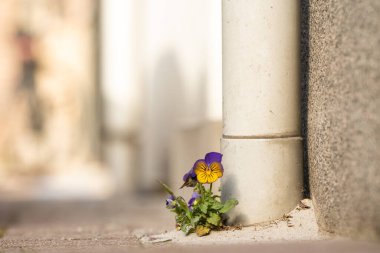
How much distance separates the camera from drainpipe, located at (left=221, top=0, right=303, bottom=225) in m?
2.57

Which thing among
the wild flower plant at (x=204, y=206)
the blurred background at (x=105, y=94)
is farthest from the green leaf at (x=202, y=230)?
the blurred background at (x=105, y=94)

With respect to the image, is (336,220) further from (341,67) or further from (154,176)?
(154,176)

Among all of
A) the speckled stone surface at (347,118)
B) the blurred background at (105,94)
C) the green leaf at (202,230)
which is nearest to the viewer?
the speckled stone surface at (347,118)

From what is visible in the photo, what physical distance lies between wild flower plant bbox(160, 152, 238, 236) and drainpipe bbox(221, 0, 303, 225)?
78mm

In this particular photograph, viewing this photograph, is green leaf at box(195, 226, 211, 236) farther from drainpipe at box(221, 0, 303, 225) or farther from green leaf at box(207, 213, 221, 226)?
drainpipe at box(221, 0, 303, 225)

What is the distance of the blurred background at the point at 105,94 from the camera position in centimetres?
579

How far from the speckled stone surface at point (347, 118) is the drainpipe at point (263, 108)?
9 cm

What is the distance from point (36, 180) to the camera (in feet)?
30.2

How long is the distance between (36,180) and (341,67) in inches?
293

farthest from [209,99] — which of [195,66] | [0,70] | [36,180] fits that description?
[0,70]

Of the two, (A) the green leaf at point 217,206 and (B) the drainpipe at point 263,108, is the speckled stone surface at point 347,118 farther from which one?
(A) the green leaf at point 217,206

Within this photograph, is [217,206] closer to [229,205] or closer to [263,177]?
[229,205]

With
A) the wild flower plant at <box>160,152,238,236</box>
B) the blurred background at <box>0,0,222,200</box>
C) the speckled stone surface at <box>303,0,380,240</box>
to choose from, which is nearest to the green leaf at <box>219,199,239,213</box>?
the wild flower plant at <box>160,152,238,236</box>

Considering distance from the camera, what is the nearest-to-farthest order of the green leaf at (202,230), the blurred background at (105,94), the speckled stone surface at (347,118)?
the speckled stone surface at (347,118)
the green leaf at (202,230)
the blurred background at (105,94)
